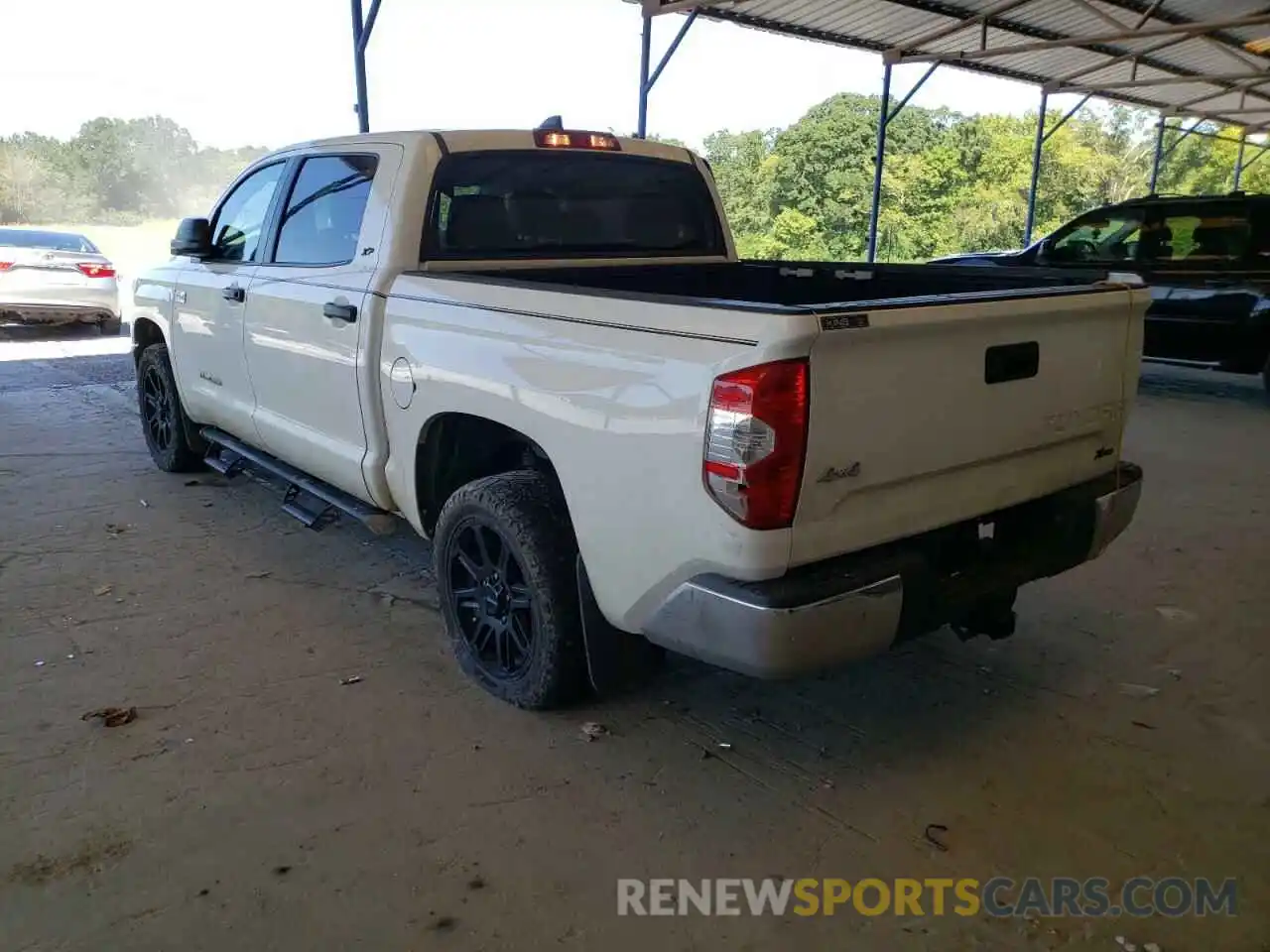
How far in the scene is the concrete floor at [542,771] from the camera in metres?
2.21

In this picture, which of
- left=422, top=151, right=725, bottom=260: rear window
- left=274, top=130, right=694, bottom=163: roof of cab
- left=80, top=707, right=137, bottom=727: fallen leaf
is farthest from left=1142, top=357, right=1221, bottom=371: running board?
left=80, top=707, right=137, bottom=727: fallen leaf

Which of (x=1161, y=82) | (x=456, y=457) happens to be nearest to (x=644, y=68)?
(x=456, y=457)

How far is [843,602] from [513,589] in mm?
1201

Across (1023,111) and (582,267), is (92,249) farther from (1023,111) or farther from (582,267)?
(1023,111)

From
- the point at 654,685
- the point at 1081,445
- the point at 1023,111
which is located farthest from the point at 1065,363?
the point at 1023,111

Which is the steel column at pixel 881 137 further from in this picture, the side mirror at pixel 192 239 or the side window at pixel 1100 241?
the side mirror at pixel 192 239

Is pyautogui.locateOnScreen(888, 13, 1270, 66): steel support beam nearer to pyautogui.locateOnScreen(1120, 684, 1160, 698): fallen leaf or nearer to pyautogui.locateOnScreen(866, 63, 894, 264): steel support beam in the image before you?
pyautogui.locateOnScreen(866, 63, 894, 264): steel support beam

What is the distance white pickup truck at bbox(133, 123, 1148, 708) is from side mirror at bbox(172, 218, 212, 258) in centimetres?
29

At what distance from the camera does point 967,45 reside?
45.4 ft

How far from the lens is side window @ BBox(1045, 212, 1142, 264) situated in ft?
29.3

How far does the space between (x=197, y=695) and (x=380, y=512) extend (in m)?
0.94

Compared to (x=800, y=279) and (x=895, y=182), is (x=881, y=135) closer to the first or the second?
(x=800, y=279)

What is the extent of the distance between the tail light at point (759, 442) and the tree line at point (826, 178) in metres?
18.0

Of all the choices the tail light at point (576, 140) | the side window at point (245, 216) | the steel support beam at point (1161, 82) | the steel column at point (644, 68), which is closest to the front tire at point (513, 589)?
the tail light at point (576, 140)
